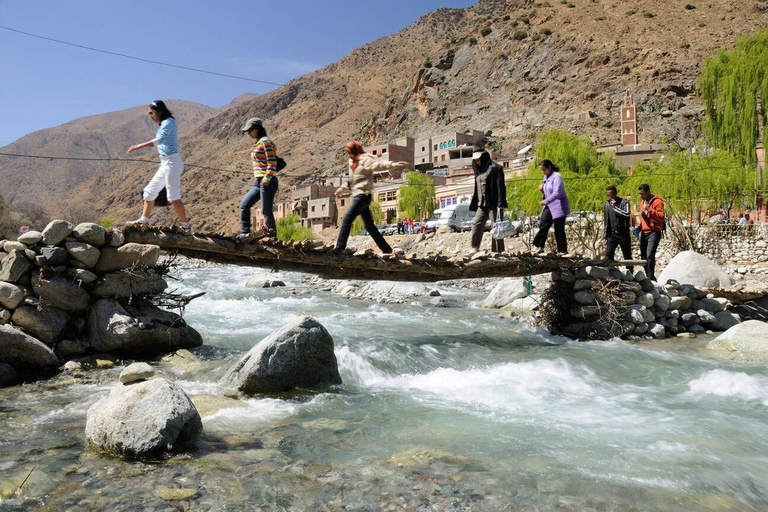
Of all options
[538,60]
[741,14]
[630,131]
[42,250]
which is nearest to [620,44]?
[538,60]

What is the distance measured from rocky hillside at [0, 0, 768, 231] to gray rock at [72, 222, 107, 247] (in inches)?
1582

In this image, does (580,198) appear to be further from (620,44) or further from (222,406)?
(620,44)

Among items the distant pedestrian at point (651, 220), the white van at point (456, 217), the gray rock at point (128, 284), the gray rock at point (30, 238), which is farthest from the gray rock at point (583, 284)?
the white van at point (456, 217)

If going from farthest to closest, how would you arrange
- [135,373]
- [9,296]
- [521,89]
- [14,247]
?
[521,89], [14,247], [9,296], [135,373]

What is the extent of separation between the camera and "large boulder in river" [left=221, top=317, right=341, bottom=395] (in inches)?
243

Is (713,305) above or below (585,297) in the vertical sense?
below

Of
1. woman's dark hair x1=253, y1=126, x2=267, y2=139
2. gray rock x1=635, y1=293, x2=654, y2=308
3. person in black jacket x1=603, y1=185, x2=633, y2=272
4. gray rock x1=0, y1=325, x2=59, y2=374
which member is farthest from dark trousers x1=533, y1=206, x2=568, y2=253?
gray rock x1=0, y1=325, x2=59, y2=374

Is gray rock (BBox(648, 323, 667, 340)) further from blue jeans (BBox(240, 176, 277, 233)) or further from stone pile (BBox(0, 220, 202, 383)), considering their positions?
stone pile (BBox(0, 220, 202, 383))

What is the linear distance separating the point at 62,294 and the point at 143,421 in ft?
11.7

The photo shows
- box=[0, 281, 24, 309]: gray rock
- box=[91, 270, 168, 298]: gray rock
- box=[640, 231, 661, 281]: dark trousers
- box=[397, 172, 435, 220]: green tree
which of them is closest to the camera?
box=[0, 281, 24, 309]: gray rock

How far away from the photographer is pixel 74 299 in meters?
7.07

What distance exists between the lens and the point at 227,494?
3.62 m

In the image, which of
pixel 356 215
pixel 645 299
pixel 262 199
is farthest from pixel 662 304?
pixel 262 199

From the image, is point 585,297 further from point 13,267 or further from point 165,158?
point 13,267
